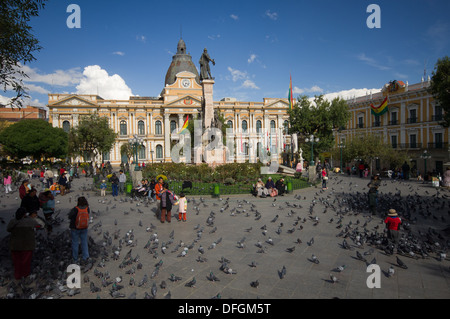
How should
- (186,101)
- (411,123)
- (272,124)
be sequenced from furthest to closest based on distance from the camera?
(272,124) → (186,101) → (411,123)

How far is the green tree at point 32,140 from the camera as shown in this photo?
122 ft

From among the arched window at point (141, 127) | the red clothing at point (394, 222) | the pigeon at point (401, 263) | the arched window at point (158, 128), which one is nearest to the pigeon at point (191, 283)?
the pigeon at point (401, 263)

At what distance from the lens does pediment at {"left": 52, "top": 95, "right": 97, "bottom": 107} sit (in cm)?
4591

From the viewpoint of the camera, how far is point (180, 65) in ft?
187

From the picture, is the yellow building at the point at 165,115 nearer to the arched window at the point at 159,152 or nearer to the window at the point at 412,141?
the arched window at the point at 159,152

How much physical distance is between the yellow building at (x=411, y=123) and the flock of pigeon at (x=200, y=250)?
23757mm

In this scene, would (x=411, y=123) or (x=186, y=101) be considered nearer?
(x=411, y=123)

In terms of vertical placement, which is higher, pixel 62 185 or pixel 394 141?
pixel 394 141

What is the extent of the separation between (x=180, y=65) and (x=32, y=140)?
31122 millimetres

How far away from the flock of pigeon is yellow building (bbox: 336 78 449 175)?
23757mm

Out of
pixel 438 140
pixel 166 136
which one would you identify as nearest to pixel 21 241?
pixel 438 140

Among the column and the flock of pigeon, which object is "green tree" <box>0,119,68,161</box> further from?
the flock of pigeon

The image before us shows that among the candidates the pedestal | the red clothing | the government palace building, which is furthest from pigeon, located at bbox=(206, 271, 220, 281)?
the government palace building

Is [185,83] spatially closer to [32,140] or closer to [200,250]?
[32,140]
